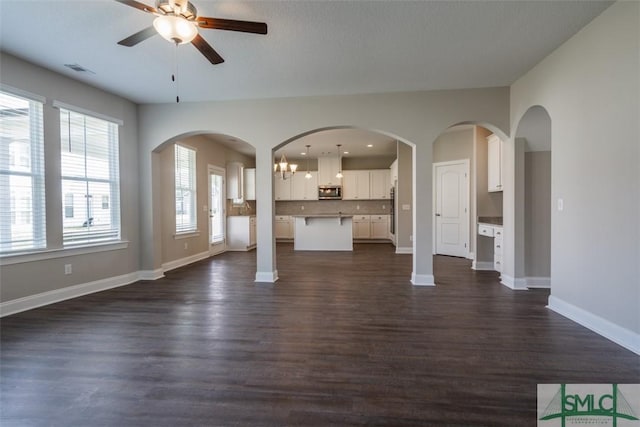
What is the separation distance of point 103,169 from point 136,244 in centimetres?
128

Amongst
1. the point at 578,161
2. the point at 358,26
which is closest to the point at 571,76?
the point at 578,161

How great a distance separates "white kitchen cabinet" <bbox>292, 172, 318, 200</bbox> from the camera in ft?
31.6

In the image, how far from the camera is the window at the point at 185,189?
5.92 metres

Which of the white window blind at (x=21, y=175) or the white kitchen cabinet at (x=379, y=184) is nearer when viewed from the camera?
the white window blind at (x=21, y=175)

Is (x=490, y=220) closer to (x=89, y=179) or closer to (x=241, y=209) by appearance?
(x=89, y=179)

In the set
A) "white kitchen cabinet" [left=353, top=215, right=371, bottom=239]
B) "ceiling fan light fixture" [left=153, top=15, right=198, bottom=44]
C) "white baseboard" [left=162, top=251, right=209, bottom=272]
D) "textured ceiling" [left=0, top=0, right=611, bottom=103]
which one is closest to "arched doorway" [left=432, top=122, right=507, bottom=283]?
"textured ceiling" [left=0, top=0, right=611, bottom=103]

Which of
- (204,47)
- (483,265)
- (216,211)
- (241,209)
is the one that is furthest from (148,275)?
(483,265)

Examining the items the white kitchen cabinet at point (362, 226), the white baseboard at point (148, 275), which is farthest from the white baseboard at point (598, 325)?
the white kitchen cabinet at point (362, 226)

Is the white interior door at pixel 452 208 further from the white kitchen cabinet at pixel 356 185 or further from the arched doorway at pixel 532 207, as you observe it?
the white kitchen cabinet at pixel 356 185

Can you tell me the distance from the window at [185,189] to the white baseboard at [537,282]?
→ 20.1 feet

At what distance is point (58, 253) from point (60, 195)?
0.73 m

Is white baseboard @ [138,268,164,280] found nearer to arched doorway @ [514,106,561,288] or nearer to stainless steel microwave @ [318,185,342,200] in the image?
arched doorway @ [514,106,561,288]

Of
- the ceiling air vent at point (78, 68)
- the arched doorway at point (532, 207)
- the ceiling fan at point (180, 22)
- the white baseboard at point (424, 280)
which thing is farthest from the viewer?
the white baseboard at point (424, 280)

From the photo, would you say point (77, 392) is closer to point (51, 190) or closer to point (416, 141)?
point (51, 190)
